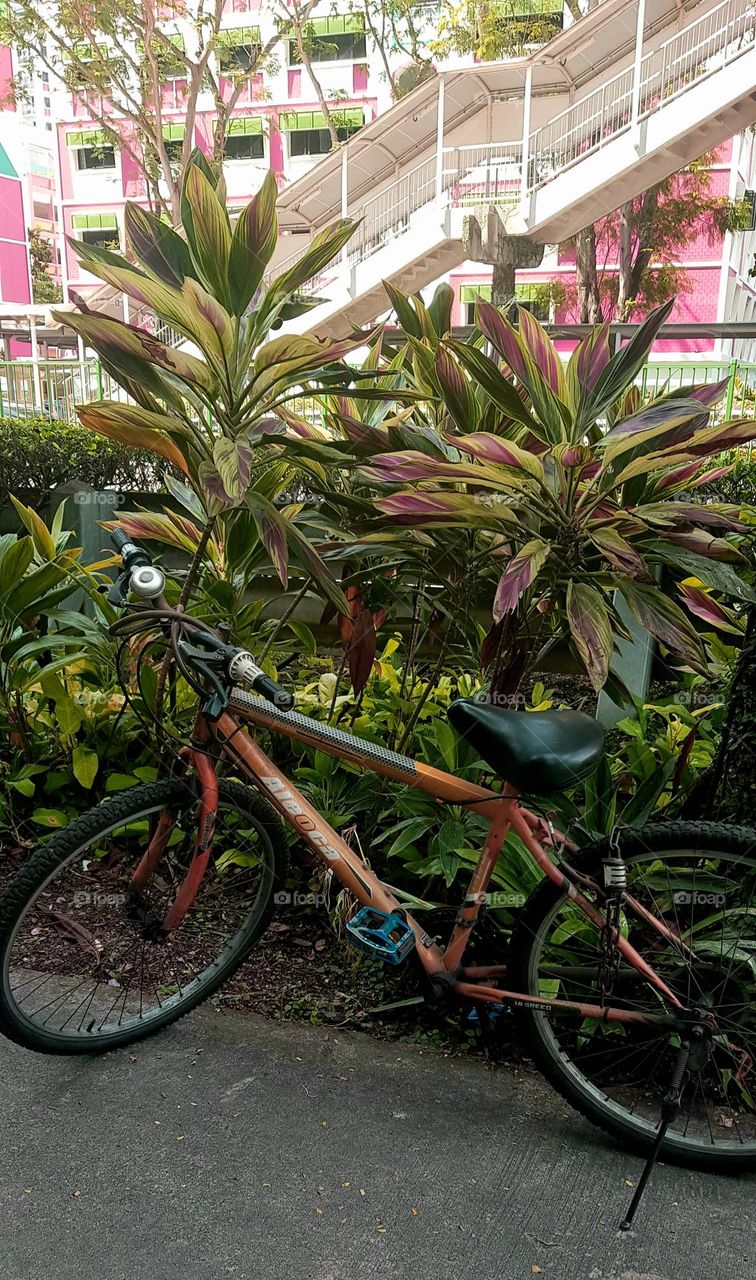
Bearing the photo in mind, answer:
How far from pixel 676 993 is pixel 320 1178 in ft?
2.73


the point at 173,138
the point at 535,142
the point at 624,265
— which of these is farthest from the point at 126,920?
the point at 173,138

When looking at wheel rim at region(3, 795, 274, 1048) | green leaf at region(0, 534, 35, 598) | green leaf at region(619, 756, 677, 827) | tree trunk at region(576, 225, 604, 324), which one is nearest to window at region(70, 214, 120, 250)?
tree trunk at region(576, 225, 604, 324)

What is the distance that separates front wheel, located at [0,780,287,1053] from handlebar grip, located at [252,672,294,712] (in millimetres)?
406

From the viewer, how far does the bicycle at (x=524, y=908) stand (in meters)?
1.87

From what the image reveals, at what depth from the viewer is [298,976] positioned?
2496 millimetres

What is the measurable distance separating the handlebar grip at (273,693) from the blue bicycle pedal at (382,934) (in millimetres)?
591

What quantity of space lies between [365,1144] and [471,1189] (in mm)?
244

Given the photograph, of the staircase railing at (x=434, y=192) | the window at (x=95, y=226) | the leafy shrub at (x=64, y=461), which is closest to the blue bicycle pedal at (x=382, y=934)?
the leafy shrub at (x=64, y=461)

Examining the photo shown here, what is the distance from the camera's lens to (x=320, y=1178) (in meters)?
1.85

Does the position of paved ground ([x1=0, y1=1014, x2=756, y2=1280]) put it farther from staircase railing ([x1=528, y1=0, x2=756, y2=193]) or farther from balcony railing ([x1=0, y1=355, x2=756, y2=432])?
staircase railing ([x1=528, y1=0, x2=756, y2=193])

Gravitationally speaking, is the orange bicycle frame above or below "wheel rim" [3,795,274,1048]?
above

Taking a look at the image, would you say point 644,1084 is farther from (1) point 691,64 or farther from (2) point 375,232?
(2) point 375,232

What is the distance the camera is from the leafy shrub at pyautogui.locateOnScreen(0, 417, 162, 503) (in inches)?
238

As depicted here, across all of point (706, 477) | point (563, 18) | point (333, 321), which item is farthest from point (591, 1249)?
point (563, 18)
